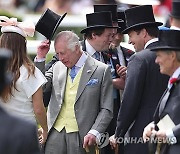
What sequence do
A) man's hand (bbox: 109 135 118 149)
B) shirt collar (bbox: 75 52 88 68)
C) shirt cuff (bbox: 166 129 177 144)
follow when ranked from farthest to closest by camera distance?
shirt collar (bbox: 75 52 88 68) < man's hand (bbox: 109 135 118 149) < shirt cuff (bbox: 166 129 177 144)

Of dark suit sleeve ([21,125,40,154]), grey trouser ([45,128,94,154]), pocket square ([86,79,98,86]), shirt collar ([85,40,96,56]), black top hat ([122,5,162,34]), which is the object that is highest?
dark suit sleeve ([21,125,40,154])

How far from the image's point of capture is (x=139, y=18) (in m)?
9.12

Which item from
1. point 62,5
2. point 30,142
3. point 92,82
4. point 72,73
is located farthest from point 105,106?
point 62,5

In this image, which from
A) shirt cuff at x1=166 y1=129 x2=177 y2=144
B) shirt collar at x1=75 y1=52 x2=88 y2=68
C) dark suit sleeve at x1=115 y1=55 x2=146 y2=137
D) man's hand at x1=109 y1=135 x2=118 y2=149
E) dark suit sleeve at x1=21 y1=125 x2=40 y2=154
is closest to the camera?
dark suit sleeve at x1=21 y1=125 x2=40 y2=154

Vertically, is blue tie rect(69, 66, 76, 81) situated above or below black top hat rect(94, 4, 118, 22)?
below

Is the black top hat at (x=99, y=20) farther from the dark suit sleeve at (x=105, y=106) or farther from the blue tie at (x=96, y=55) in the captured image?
the dark suit sleeve at (x=105, y=106)

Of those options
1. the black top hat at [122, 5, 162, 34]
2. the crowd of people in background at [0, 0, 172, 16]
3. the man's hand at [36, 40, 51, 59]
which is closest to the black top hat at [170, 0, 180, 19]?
the black top hat at [122, 5, 162, 34]

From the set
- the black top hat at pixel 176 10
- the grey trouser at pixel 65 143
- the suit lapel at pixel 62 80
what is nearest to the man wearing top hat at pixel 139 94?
the black top hat at pixel 176 10

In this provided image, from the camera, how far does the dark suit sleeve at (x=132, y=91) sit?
331 inches

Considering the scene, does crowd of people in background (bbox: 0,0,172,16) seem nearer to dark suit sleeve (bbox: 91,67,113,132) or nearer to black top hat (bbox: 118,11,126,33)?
black top hat (bbox: 118,11,126,33)

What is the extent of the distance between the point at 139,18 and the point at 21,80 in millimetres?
1415

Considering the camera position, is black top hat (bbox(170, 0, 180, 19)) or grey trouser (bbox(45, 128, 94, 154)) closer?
black top hat (bbox(170, 0, 180, 19))

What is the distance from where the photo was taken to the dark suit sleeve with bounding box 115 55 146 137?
840cm

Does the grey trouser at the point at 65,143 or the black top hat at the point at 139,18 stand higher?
the black top hat at the point at 139,18
